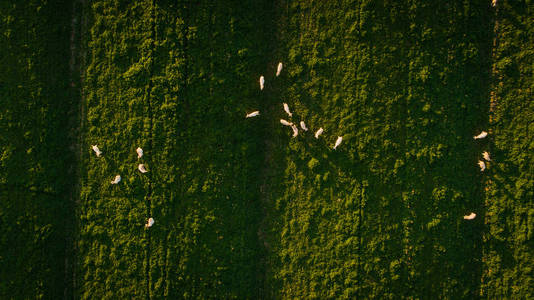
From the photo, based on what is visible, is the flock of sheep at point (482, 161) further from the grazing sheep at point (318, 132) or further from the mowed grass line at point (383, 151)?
the grazing sheep at point (318, 132)

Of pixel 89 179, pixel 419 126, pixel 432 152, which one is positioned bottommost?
pixel 89 179

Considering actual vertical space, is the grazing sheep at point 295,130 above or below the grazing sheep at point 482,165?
above

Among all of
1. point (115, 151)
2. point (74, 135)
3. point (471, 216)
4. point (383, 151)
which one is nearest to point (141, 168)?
point (115, 151)

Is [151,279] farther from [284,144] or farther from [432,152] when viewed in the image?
[432,152]

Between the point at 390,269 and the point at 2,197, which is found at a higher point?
the point at 2,197

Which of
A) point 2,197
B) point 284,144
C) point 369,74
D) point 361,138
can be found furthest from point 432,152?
point 2,197

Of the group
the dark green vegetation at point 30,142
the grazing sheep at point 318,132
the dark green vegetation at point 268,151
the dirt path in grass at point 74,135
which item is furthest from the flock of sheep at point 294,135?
the dark green vegetation at point 30,142

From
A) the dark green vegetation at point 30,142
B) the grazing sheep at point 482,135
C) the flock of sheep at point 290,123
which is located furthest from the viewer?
the dark green vegetation at point 30,142
